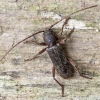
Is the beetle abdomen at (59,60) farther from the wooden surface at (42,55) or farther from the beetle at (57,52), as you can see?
the wooden surface at (42,55)

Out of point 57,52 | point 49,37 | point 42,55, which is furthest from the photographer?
point 42,55

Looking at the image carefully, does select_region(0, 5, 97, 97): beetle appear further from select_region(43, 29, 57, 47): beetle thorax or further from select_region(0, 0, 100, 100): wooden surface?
select_region(0, 0, 100, 100): wooden surface

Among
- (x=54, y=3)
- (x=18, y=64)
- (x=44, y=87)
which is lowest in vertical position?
(x=44, y=87)

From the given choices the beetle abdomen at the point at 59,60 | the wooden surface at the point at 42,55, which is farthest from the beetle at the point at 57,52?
the wooden surface at the point at 42,55

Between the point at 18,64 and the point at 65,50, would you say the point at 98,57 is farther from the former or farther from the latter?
the point at 18,64

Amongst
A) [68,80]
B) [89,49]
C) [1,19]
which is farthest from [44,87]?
[1,19]

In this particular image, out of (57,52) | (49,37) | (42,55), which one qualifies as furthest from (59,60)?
(49,37)

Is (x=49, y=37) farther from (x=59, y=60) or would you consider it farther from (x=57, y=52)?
(x=59, y=60)
